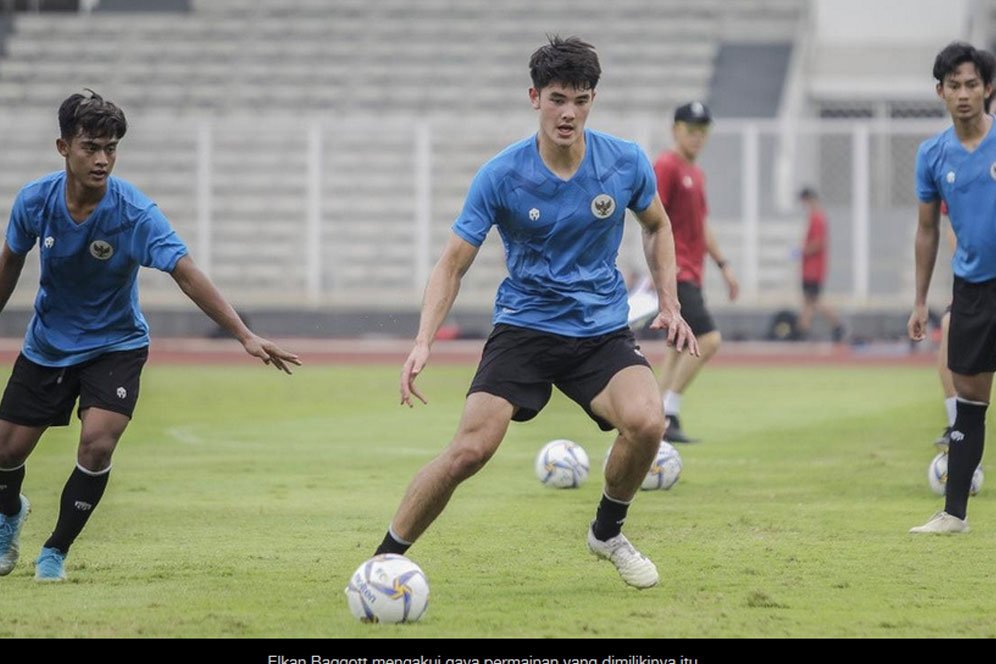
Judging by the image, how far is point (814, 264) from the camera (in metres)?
26.4

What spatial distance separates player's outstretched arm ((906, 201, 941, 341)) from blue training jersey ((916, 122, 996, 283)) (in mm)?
143

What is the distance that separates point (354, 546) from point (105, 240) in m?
2.01

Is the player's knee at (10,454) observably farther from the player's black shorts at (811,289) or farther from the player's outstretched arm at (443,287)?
the player's black shorts at (811,289)

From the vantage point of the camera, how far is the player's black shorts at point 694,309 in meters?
13.6

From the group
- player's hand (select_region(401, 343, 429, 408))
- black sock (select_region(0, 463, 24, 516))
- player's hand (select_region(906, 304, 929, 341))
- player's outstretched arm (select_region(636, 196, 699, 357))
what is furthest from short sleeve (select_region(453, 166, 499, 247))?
player's hand (select_region(906, 304, 929, 341))

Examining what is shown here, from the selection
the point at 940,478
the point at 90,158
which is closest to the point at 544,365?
the point at 90,158

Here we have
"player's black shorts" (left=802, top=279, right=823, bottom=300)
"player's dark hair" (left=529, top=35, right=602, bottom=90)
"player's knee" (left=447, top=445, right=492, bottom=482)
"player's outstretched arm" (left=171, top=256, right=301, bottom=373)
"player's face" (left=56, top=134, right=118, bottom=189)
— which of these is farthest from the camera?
"player's black shorts" (left=802, top=279, right=823, bottom=300)

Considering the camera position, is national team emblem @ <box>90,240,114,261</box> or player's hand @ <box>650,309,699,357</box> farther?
national team emblem @ <box>90,240,114,261</box>

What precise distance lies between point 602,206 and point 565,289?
370 millimetres

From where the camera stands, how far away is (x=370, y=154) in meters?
27.5

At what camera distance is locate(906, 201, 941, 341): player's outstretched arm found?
930 centimetres

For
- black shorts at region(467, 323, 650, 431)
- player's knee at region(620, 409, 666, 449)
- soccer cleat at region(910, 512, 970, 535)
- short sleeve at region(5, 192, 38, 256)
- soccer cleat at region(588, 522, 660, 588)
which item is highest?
short sleeve at region(5, 192, 38, 256)

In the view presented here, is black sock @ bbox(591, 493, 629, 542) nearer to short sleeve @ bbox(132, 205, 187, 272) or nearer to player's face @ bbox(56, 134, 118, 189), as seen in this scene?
short sleeve @ bbox(132, 205, 187, 272)

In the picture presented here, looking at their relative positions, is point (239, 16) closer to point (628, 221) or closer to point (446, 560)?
point (628, 221)
